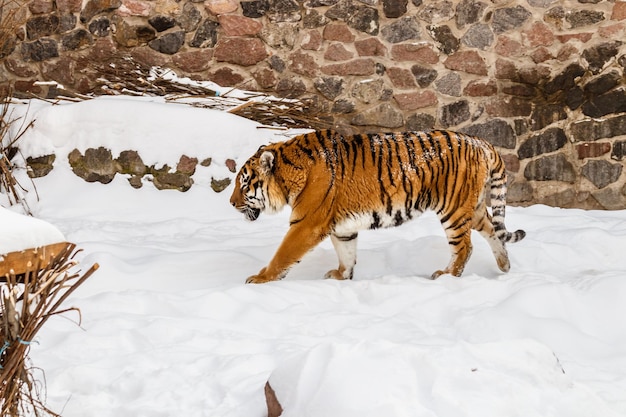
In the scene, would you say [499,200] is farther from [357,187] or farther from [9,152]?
[9,152]

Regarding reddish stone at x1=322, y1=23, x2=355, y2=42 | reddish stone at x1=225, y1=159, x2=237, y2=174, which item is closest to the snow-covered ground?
reddish stone at x1=225, y1=159, x2=237, y2=174

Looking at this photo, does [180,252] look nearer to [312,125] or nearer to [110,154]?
[110,154]

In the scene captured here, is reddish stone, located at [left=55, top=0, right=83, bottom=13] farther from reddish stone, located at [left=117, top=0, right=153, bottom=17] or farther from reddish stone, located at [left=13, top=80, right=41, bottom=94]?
reddish stone, located at [left=13, top=80, right=41, bottom=94]

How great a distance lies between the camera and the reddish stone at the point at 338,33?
6.98 metres

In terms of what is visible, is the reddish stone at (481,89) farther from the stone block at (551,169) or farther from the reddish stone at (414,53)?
the stone block at (551,169)

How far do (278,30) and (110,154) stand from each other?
190 centimetres

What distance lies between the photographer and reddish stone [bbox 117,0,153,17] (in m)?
7.08

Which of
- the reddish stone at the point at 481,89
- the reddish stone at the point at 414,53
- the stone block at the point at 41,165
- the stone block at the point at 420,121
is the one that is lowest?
the stone block at the point at 41,165

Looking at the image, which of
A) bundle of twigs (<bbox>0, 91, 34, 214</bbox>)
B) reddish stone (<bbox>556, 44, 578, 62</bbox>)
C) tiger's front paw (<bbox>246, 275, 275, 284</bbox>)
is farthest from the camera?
reddish stone (<bbox>556, 44, 578, 62</bbox>)

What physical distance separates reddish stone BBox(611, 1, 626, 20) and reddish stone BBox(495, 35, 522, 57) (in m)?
0.82

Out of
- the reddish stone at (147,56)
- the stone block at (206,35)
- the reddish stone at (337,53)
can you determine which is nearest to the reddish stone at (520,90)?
the reddish stone at (337,53)

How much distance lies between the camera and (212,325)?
3791 millimetres

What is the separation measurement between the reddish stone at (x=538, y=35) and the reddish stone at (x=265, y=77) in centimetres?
229

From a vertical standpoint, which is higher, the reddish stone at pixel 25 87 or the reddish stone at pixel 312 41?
the reddish stone at pixel 312 41
